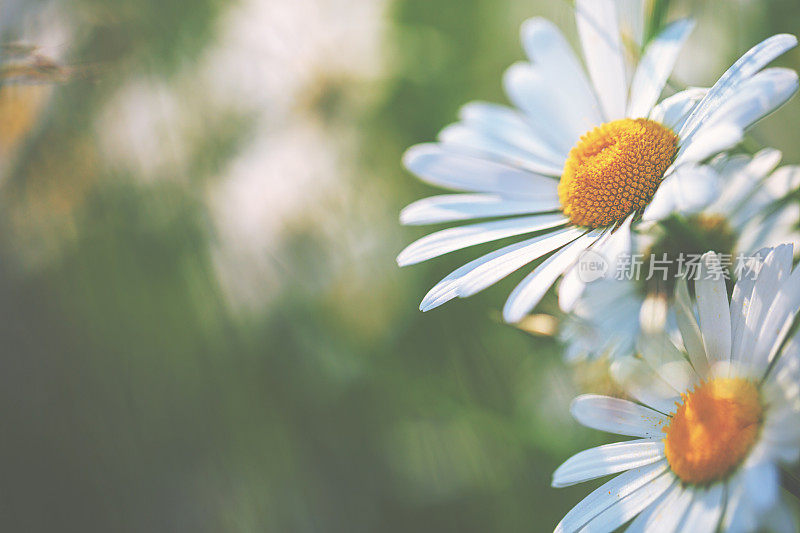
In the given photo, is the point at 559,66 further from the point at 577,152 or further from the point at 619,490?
the point at 619,490

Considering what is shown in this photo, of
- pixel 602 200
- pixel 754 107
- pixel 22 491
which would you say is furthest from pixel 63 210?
pixel 754 107

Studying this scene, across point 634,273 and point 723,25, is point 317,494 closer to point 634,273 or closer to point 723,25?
point 634,273

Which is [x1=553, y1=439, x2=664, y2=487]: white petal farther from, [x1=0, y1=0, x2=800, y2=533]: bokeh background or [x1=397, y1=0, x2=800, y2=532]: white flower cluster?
[x1=0, y1=0, x2=800, y2=533]: bokeh background

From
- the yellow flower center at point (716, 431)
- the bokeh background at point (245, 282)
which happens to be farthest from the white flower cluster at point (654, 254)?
the bokeh background at point (245, 282)

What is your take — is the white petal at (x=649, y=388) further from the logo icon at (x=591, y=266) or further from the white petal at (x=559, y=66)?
the white petal at (x=559, y=66)

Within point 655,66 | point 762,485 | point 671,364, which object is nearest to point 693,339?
point 671,364

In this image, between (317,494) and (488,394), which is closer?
(488,394)
